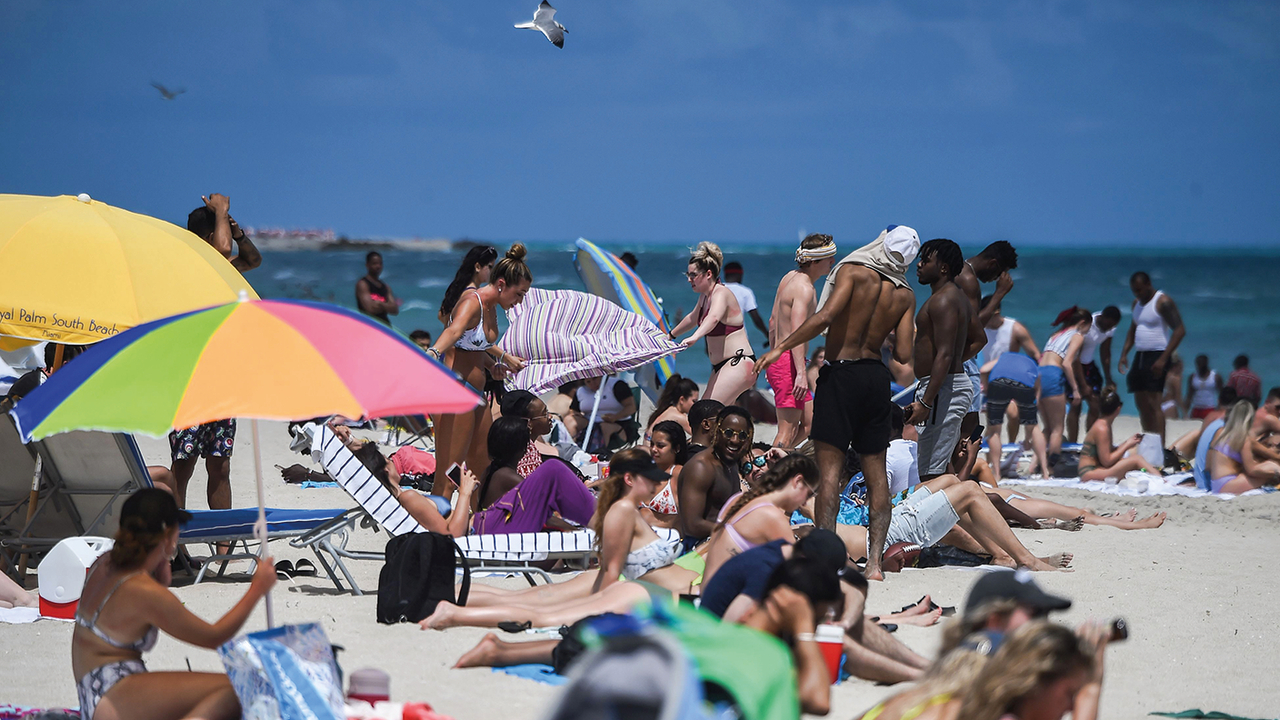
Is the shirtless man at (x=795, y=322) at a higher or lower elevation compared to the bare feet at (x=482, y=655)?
higher

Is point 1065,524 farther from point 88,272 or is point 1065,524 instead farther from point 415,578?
point 88,272

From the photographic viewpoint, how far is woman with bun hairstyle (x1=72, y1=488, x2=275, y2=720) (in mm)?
3129

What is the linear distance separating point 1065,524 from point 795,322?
2089 mm

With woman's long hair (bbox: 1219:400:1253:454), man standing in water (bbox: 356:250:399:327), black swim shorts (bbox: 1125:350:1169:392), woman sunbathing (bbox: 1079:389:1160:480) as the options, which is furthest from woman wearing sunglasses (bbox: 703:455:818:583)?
man standing in water (bbox: 356:250:399:327)

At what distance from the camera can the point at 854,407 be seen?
556 centimetres

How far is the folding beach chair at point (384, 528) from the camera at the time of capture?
5.41 metres

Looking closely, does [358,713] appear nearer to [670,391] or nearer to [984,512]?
[984,512]

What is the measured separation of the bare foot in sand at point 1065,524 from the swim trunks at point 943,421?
1.26 m

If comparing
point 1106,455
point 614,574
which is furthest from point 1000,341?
point 614,574

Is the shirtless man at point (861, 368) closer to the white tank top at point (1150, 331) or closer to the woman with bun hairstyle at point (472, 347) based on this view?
the woman with bun hairstyle at point (472, 347)

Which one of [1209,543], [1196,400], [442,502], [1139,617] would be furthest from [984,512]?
[1196,400]

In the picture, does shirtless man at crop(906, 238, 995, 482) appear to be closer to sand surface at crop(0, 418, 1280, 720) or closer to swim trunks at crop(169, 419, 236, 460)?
sand surface at crop(0, 418, 1280, 720)

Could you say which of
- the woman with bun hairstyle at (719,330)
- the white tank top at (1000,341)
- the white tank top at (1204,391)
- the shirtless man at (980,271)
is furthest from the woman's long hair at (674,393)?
the white tank top at (1204,391)

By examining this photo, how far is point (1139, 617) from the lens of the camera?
5.39m
